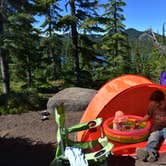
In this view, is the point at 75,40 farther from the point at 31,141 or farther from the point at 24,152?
the point at 24,152

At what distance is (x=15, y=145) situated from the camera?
885 cm

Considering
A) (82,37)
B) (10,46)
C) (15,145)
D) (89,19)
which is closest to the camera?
(15,145)

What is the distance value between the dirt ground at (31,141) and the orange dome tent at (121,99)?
Result: 1.02 m

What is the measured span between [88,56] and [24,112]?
820 centimetres

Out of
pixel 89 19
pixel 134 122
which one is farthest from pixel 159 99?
pixel 89 19

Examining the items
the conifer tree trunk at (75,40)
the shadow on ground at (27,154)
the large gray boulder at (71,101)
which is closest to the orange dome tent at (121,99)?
the shadow on ground at (27,154)

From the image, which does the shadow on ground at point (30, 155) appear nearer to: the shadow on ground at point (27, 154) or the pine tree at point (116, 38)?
the shadow on ground at point (27, 154)

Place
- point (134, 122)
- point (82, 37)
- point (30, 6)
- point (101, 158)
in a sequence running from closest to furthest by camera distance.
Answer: point (101, 158) → point (134, 122) → point (30, 6) → point (82, 37)

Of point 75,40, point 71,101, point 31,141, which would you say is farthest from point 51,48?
point 31,141

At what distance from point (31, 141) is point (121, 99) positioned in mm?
2773

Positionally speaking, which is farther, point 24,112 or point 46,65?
point 46,65

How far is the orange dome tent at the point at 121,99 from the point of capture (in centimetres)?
827

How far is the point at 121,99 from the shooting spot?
9016 mm

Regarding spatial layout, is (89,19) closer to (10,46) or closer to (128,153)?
(10,46)
